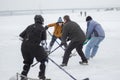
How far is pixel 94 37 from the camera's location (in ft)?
31.6

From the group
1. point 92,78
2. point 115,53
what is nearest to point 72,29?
point 92,78

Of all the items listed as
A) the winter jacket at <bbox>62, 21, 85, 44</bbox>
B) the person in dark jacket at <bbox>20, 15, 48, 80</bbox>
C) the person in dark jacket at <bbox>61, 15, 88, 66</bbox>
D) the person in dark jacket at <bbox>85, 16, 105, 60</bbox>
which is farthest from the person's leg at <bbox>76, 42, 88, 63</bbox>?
the person in dark jacket at <bbox>20, 15, 48, 80</bbox>

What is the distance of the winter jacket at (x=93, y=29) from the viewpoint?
30.7ft

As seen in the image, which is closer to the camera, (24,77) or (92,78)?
(24,77)

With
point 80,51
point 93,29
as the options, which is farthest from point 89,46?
point 80,51

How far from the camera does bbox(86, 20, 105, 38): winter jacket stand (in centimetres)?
937

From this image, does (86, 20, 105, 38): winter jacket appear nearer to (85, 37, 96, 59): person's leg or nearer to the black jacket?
(85, 37, 96, 59): person's leg

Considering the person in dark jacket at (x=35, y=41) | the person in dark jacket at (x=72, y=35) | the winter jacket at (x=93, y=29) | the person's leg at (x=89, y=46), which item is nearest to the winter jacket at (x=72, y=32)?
the person in dark jacket at (x=72, y=35)

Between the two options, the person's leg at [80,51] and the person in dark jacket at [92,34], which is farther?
the person in dark jacket at [92,34]

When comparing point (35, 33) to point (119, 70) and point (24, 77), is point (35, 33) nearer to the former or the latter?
point (24, 77)

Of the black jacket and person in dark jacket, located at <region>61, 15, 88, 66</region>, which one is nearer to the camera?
the black jacket

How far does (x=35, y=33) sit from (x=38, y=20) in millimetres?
273

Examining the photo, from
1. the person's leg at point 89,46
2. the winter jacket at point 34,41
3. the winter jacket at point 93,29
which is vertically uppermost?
the winter jacket at point 34,41

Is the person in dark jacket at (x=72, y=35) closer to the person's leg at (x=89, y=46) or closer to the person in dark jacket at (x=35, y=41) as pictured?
the person's leg at (x=89, y=46)
